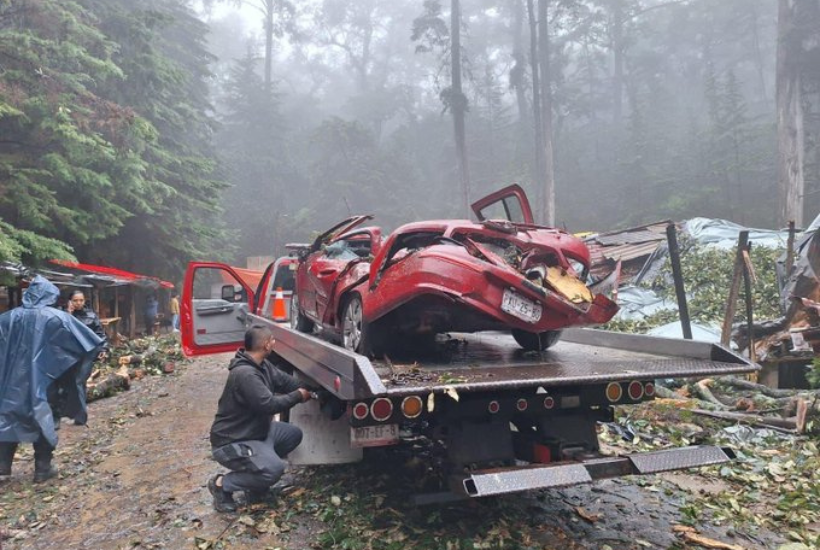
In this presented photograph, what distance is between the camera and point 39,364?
195 inches

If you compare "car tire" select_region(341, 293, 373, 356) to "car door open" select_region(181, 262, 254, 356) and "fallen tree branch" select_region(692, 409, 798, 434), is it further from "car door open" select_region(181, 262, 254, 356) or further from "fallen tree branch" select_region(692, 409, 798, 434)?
"fallen tree branch" select_region(692, 409, 798, 434)

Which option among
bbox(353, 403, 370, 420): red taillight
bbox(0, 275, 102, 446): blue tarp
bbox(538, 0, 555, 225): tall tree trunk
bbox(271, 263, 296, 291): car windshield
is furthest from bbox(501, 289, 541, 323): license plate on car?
bbox(538, 0, 555, 225): tall tree trunk

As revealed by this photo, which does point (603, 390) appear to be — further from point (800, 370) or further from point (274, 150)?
point (274, 150)

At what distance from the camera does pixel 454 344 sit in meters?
5.07

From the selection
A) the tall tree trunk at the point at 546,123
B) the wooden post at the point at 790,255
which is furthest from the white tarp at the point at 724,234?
the tall tree trunk at the point at 546,123

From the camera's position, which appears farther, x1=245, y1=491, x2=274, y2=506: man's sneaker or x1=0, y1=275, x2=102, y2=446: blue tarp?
x1=0, y1=275, x2=102, y2=446: blue tarp

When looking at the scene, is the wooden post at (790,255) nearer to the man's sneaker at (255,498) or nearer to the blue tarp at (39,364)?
the man's sneaker at (255,498)

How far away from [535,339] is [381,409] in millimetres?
2084

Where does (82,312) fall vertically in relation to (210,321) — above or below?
above

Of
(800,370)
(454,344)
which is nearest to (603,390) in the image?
(454,344)

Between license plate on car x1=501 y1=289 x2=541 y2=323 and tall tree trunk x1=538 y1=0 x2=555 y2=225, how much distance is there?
69.7ft

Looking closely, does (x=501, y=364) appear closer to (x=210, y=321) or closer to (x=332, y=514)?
(x=332, y=514)

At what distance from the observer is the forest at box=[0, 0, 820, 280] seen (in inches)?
463

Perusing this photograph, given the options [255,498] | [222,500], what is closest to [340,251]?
[255,498]
